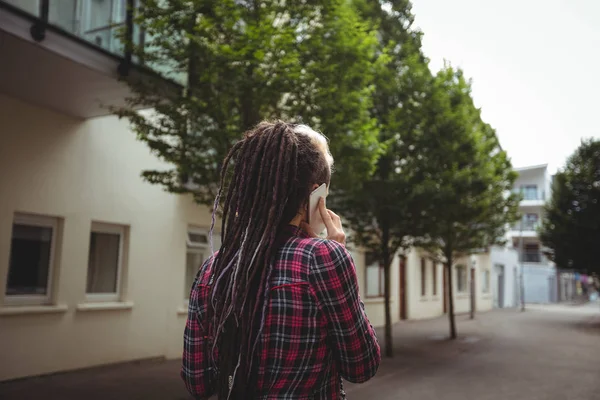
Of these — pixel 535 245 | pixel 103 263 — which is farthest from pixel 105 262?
pixel 535 245

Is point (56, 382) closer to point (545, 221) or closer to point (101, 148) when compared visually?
point (101, 148)

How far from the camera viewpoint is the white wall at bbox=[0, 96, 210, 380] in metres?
8.53

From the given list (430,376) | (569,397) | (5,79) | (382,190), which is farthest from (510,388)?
(5,79)

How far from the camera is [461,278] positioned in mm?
34312

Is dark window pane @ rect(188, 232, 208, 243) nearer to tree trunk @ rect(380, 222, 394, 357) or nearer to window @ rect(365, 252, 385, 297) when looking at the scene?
tree trunk @ rect(380, 222, 394, 357)

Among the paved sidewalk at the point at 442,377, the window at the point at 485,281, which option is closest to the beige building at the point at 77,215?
the paved sidewalk at the point at 442,377

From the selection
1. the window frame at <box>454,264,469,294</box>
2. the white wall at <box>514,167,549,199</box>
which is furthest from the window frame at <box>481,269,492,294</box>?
the white wall at <box>514,167,549,199</box>

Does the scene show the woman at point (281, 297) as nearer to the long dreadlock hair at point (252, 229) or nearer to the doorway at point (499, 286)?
the long dreadlock hair at point (252, 229)

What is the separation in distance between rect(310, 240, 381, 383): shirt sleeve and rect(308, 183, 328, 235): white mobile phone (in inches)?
5.5

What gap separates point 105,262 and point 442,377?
22.1ft

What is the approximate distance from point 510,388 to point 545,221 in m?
21.9

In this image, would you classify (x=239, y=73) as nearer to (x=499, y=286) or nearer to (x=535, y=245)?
(x=499, y=286)

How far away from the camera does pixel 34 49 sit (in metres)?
6.84

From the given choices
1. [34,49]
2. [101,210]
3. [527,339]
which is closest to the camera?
[34,49]
